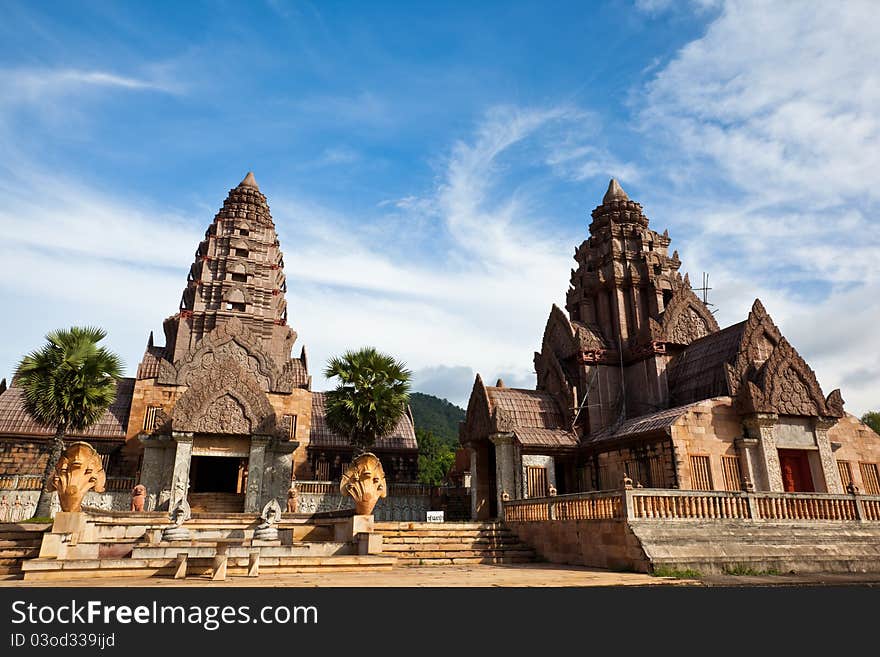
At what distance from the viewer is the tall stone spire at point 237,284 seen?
1312 inches

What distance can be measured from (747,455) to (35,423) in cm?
3116

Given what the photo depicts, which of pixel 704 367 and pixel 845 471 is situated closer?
pixel 845 471

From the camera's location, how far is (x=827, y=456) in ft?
71.4

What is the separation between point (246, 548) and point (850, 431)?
22.8 metres

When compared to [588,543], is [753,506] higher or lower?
higher

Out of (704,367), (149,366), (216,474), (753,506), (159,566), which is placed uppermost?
(149,366)

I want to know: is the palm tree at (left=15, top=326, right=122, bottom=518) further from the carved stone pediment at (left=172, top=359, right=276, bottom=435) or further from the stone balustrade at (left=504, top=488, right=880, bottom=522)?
the stone balustrade at (left=504, top=488, right=880, bottom=522)

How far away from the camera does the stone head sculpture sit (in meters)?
15.4

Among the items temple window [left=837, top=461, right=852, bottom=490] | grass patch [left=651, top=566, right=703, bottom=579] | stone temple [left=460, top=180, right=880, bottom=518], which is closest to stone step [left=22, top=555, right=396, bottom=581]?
grass patch [left=651, top=566, right=703, bottom=579]

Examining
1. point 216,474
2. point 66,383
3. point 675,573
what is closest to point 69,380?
point 66,383

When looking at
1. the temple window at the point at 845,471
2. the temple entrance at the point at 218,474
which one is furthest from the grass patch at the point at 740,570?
the temple entrance at the point at 218,474

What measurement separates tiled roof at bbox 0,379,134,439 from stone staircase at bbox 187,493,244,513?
5.83 metres

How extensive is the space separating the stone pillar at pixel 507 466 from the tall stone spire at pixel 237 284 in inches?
605

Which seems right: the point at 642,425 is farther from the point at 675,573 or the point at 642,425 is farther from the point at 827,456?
the point at 675,573
